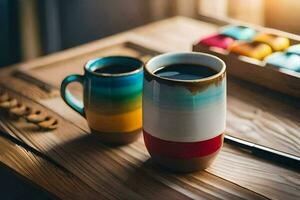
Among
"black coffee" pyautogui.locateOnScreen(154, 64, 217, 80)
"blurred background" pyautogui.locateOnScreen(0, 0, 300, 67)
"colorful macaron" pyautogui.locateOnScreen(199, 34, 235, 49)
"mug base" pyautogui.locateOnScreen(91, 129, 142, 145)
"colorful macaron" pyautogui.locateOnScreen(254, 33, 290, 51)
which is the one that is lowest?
"blurred background" pyautogui.locateOnScreen(0, 0, 300, 67)

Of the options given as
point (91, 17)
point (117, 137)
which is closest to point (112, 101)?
point (117, 137)

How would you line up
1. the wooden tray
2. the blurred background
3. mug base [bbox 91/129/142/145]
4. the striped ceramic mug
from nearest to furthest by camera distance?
the striped ceramic mug, mug base [bbox 91/129/142/145], the wooden tray, the blurred background

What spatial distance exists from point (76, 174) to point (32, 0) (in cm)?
88

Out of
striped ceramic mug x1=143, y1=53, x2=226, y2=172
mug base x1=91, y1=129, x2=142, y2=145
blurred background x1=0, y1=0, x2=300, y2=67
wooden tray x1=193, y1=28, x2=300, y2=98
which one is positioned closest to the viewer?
striped ceramic mug x1=143, y1=53, x2=226, y2=172

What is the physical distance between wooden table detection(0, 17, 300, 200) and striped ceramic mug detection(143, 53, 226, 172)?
33 millimetres

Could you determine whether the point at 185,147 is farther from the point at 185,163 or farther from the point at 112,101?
the point at 112,101

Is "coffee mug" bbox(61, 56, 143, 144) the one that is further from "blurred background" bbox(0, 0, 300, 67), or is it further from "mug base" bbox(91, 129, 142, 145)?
"blurred background" bbox(0, 0, 300, 67)

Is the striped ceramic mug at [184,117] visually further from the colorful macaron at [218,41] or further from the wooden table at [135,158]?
the colorful macaron at [218,41]

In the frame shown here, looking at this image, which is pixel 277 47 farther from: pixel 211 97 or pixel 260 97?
pixel 211 97

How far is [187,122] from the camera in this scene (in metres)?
0.66

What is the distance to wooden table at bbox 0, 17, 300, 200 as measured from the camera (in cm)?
68

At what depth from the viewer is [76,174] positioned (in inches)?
28.2

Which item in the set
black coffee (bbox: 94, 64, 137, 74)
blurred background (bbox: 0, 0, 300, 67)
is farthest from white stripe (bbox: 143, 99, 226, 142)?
blurred background (bbox: 0, 0, 300, 67)

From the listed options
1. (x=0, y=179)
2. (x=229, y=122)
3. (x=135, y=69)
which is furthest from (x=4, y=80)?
(x=229, y=122)
